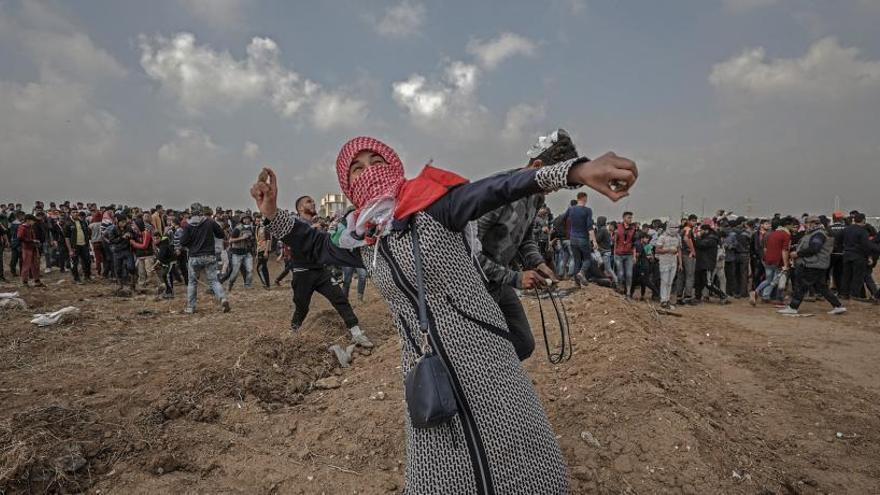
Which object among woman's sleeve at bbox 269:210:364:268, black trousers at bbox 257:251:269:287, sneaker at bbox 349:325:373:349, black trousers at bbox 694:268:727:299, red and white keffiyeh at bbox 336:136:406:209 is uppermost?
red and white keffiyeh at bbox 336:136:406:209

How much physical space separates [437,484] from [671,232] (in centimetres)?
924

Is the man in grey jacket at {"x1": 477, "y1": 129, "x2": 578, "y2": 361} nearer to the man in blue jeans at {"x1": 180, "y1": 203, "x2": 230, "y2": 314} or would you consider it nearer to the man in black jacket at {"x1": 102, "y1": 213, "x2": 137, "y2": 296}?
the man in blue jeans at {"x1": 180, "y1": 203, "x2": 230, "y2": 314}

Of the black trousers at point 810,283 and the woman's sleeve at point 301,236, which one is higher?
the woman's sleeve at point 301,236

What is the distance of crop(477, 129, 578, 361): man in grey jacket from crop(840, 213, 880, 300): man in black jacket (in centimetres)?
1037

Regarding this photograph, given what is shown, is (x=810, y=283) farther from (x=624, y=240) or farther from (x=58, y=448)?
(x=58, y=448)

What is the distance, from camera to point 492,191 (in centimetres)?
130

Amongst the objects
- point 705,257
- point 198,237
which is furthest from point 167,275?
point 705,257

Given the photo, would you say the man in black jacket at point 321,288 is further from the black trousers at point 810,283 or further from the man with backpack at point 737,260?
the man with backpack at point 737,260

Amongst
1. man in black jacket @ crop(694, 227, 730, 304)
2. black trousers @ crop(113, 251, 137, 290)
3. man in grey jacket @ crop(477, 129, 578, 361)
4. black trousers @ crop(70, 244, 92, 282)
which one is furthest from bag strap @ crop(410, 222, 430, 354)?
black trousers @ crop(70, 244, 92, 282)

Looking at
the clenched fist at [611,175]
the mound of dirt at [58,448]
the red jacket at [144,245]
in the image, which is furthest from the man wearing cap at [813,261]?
the red jacket at [144,245]

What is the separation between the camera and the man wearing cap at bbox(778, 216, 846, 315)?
8137 mm

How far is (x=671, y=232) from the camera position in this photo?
9414 mm

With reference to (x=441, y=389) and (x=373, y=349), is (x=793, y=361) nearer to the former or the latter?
(x=373, y=349)

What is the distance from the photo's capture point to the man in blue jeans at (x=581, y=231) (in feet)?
29.6
